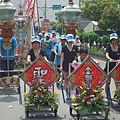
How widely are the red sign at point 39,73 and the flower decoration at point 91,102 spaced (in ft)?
2.85

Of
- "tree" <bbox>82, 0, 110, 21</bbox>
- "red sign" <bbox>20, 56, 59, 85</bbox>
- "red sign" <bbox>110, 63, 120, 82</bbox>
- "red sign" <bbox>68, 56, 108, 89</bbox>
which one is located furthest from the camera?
"tree" <bbox>82, 0, 110, 21</bbox>

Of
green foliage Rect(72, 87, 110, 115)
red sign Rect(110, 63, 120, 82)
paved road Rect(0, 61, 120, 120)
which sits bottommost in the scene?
paved road Rect(0, 61, 120, 120)

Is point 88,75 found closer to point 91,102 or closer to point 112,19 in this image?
point 91,102

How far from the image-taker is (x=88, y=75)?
8445 mm

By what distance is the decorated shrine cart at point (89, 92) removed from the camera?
793 centimetres

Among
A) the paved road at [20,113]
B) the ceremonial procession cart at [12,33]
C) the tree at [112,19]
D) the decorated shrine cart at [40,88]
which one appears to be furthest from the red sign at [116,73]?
the tree at [112,19]

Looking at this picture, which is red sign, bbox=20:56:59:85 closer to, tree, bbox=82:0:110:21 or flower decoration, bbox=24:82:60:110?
flower decoration, bbox=24:82:60:110

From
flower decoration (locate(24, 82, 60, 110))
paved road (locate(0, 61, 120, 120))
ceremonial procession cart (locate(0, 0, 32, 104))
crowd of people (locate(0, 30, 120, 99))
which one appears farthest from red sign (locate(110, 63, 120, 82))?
ceremonial procession cart (locate(0, 0, 32, 104))

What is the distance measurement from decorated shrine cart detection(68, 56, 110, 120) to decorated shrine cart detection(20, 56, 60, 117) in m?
0.45

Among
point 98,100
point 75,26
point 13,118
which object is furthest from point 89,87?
point 75,26

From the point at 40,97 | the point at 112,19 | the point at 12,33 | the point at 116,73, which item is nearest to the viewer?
the point at 40,97

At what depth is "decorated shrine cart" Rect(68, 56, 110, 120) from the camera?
793cm

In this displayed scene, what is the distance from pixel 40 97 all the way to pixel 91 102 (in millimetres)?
1085

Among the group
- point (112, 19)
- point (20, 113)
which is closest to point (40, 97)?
point (20, 113)
